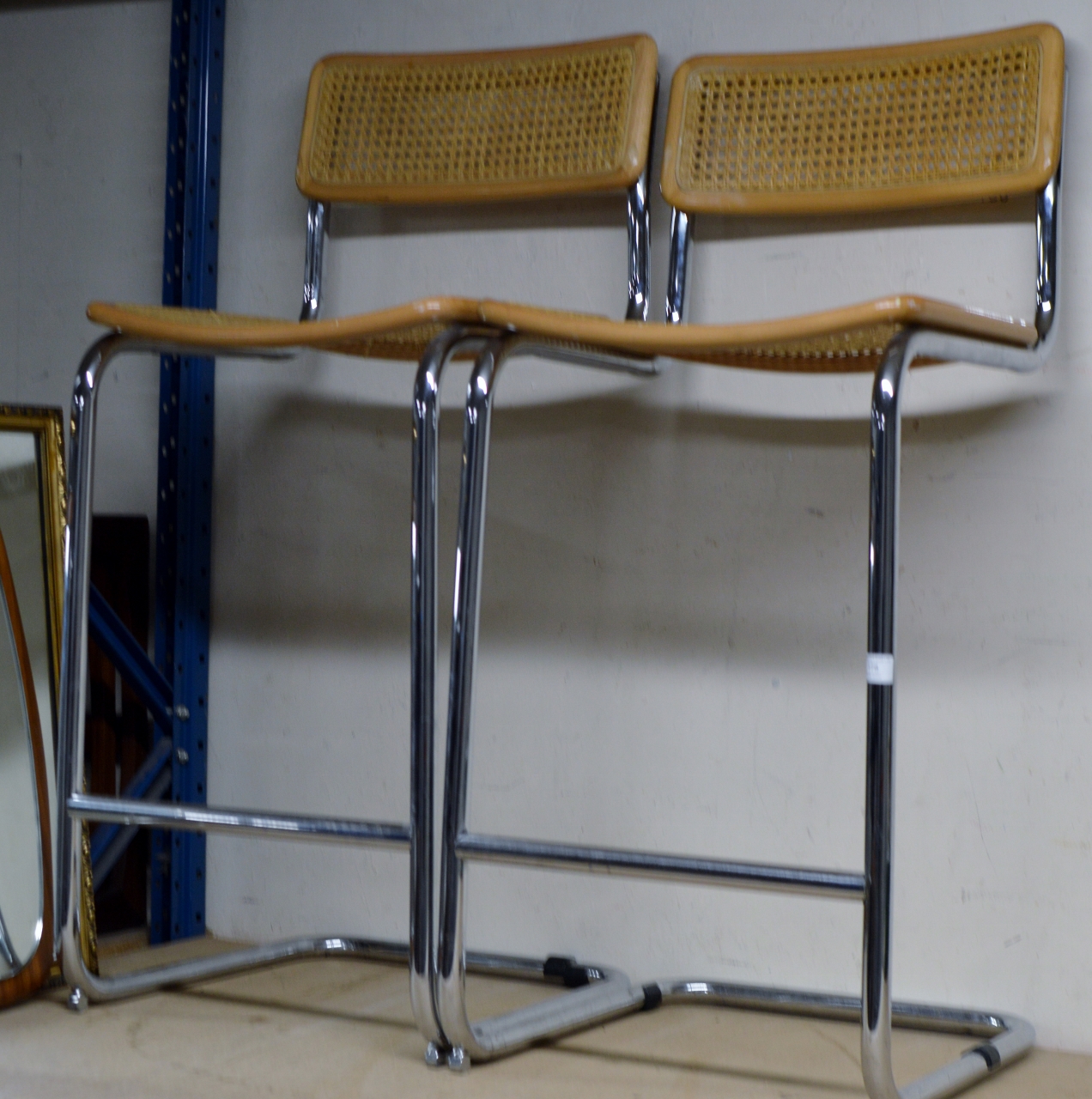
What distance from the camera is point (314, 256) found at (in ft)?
5.42

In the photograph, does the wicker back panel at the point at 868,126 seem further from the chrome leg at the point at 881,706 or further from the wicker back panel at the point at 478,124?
the chrome leg at the point at 881,706

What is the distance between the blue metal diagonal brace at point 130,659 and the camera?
1691mm

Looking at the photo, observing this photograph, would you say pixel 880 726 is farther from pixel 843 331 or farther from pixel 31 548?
pixel 31 548

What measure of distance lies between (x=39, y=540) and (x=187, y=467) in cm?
23

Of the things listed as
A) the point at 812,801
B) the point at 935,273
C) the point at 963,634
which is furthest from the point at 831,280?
the point at 812,801

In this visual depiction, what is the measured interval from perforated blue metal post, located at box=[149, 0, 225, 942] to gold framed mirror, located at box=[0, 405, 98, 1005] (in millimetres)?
176

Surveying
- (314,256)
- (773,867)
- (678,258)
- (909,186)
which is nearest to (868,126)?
(909,186)

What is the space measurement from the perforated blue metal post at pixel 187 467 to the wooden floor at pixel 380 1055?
0.28 metres

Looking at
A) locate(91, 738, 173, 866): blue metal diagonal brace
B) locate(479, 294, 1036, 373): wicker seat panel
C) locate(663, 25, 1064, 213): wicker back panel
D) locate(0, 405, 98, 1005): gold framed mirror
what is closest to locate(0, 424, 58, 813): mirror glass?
locate(0, 405, 98, 1005): gold framed mirror

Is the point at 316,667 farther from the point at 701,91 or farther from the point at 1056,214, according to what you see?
the point at 1056,214

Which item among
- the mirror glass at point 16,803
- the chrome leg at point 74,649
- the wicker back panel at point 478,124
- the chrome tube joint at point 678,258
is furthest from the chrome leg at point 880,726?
the mirror glass at point 16,803

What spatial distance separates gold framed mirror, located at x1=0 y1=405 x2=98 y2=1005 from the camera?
161 cm

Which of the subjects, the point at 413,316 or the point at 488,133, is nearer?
the point at 413,316

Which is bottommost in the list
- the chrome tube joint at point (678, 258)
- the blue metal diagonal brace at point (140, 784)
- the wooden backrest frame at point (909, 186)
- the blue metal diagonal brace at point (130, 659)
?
the blue metal diagonal brace at point (140, 784)
